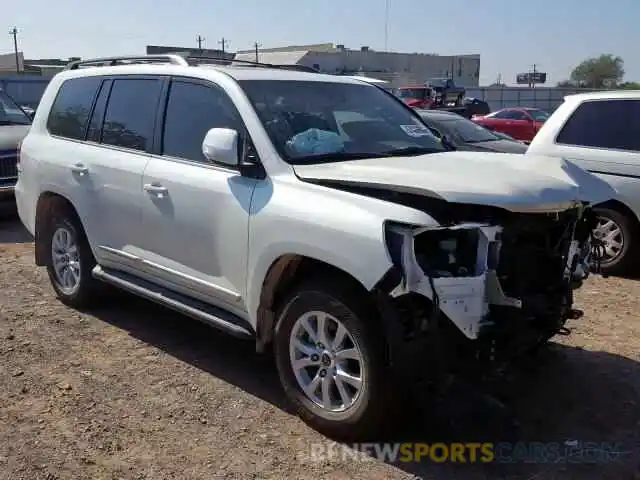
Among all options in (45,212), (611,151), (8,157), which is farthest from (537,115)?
(45,212)

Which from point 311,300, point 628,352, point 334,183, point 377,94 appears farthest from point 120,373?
point 628,352

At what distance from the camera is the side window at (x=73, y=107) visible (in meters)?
5.64

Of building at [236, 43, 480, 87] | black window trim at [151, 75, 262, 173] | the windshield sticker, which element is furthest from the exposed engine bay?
building at [236, 43, 480, 87]

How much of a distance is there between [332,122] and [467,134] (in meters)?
7.41

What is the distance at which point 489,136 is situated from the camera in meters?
11.8

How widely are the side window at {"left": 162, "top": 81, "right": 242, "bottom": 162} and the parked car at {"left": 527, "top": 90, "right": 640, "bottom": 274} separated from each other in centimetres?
415

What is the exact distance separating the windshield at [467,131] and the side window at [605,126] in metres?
3.79

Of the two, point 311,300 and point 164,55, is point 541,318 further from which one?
point 164,55

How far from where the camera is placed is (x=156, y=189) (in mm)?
4664

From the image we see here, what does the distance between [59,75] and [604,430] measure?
4999 mm

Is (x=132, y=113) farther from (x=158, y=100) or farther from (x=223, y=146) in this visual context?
(x=223, y=146)

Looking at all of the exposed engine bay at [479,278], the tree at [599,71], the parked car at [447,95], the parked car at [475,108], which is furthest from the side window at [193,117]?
the tree at [599,71]

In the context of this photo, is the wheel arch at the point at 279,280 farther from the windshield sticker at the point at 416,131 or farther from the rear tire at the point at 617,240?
the rear tire at the point at 617,240

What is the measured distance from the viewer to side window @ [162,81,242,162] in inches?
175
